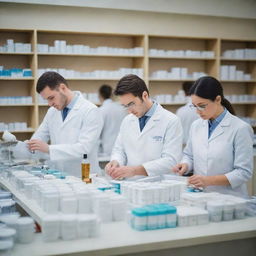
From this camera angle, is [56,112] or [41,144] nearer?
[41,144]

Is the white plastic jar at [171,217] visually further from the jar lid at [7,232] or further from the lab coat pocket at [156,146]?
the lab coat pocket at [156,146]

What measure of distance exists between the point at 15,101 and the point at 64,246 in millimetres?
4580

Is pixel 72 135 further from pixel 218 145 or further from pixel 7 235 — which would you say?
pixel 7 235

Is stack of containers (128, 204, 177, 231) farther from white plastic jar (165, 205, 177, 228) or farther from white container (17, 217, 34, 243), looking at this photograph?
white container (17, 217, 34, 243)

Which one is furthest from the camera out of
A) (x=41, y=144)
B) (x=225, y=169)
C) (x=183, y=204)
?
(x=41, y=144)

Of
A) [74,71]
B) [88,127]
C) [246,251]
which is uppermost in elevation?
[74,71]

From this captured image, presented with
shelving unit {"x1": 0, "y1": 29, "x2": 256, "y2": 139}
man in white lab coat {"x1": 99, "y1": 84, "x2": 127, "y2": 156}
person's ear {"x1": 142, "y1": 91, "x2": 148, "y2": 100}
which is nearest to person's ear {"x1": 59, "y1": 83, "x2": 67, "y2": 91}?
person's ear {"x1": 142, "y1": 91, "x2": 148, "y2": 100}

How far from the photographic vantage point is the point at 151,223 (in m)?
2.05

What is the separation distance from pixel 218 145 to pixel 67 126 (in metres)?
1.51

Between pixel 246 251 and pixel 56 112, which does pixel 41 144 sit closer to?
pixel 56 112

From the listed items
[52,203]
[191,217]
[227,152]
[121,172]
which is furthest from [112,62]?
[191,217]

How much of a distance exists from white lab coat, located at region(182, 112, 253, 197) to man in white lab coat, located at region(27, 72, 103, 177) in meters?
1.01

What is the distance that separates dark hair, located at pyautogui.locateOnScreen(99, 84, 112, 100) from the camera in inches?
246

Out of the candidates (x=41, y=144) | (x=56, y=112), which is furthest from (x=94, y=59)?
(x=41, y=144)
